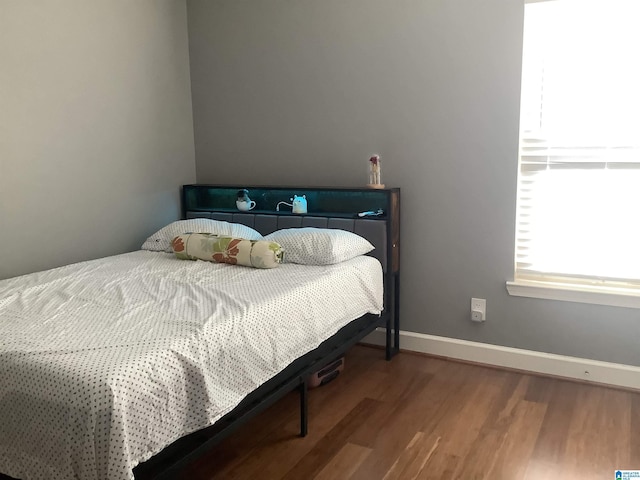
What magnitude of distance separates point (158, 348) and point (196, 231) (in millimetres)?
1633

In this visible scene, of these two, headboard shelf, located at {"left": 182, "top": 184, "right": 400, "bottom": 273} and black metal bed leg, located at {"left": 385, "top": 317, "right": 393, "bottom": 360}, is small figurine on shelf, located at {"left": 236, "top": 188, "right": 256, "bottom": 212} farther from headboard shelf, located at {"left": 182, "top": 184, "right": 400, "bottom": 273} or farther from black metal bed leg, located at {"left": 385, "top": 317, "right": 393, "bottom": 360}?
black metal bed leg, located at {"left": 385, "top": 317, "right": 393, "bottom": 360}

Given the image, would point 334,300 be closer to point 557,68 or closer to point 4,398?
point 4,398

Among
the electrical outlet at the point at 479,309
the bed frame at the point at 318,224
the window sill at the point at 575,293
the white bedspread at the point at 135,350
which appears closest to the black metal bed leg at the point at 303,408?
the bed frame at the point at 318,224

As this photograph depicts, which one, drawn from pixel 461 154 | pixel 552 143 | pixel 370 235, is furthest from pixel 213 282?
pixel 552 143

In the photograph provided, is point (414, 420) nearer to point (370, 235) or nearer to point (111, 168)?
point (370, 235)

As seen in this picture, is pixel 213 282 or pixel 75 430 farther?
pixel 213 282

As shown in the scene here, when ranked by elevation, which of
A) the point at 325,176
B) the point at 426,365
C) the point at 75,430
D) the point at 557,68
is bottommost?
the point at 426,365

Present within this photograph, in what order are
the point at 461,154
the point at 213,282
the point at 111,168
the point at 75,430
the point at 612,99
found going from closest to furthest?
the point at 75,430, the point at 213,282, the point at 612,99, the point at 461,154, the point at 111,168

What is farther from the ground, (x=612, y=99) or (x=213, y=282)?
(x=612, y=99)

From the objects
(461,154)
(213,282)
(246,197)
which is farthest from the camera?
(246,197)

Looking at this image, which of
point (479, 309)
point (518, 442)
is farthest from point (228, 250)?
point (518, 442)

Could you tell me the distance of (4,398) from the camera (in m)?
1.57

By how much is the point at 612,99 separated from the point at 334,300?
5.58 feet

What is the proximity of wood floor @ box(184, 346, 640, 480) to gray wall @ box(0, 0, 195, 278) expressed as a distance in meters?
1.55
